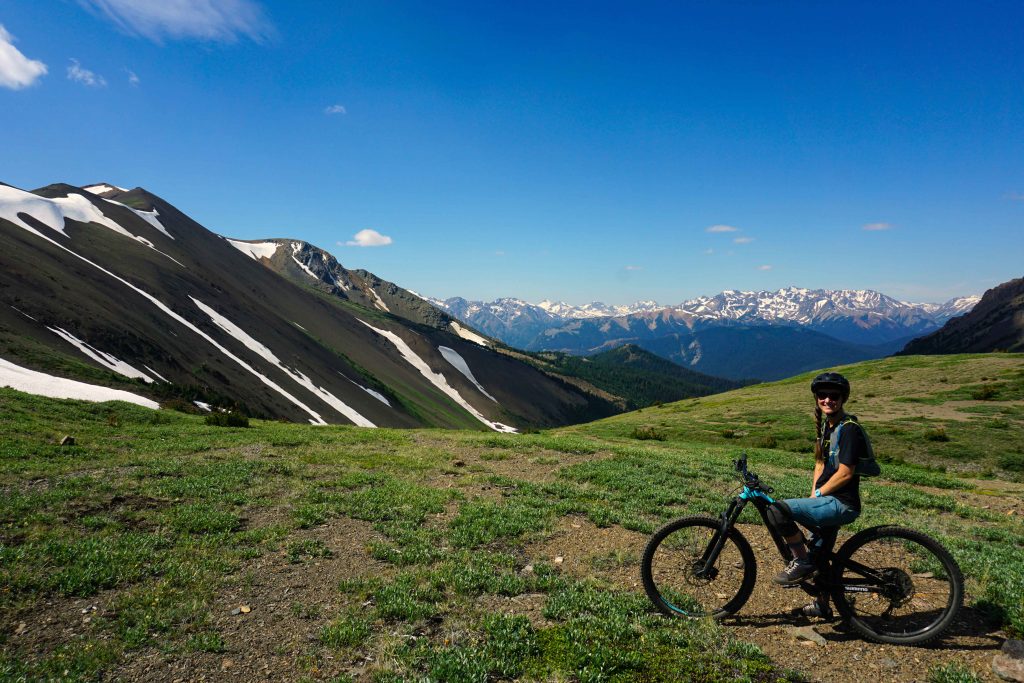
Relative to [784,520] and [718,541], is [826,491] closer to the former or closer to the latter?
[784,520]

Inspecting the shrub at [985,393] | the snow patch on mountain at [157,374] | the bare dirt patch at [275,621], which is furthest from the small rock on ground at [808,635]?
the snow patch on mountain at [157,374]

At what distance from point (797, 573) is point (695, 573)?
166 cm

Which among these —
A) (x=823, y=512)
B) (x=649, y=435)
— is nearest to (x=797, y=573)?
(x=823, y=512)

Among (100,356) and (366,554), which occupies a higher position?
(100,356)

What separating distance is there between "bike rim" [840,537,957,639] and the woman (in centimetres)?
55

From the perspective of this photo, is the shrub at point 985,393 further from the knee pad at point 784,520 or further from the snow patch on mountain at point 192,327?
the snow patch on mountain at point 192,327

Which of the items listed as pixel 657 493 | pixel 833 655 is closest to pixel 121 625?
pixel 833 655

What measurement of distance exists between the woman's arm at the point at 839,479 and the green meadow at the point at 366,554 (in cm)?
257

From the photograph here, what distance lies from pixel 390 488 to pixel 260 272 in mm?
183822

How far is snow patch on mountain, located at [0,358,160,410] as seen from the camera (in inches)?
1214

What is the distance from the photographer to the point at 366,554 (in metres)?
10.4

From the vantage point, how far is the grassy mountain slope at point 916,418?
94.4ft

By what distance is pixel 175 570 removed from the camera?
29.3ft

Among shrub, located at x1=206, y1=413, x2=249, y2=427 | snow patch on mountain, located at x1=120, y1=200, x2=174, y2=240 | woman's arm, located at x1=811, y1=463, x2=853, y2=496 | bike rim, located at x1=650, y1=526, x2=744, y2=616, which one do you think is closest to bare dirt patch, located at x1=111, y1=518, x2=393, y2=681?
bike rim, located at x1=650, y1=526, x2=744, y2=616
